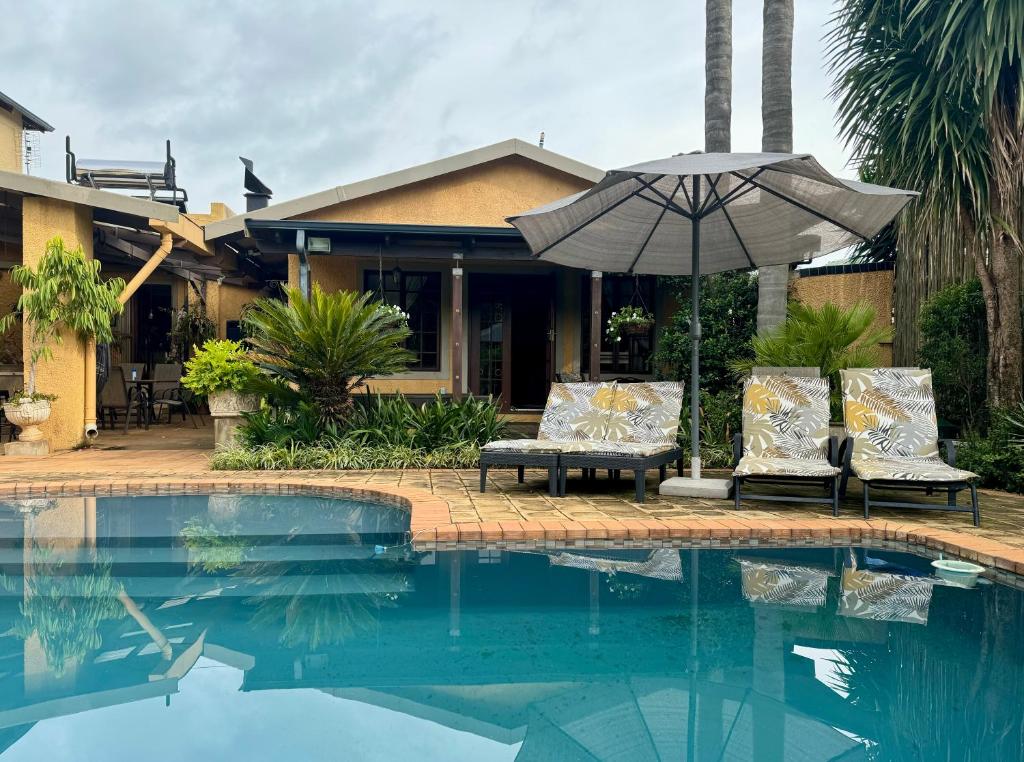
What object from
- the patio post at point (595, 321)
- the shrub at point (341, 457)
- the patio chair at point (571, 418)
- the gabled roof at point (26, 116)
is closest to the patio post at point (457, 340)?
the patio post at point (595, 321)

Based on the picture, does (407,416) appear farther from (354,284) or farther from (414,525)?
(354,284)

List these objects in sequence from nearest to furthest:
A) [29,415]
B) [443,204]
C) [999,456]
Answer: [999,456] → [29,415] → [443,204]

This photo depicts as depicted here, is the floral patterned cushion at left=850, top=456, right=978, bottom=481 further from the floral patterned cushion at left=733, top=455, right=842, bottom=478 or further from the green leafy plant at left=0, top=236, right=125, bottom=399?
the green leafy plant at left=0, top=236, right=125, bottom=399

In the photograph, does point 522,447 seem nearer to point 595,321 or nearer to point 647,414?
point 647,414

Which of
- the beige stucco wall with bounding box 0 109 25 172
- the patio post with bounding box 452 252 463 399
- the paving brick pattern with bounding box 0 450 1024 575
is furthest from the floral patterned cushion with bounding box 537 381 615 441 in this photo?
the beige stucco wall with bounding box 0 109 25 172

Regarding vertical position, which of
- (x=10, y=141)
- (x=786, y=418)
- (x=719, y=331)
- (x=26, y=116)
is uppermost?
(x=26, y=116)

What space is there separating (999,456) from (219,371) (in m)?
8.36

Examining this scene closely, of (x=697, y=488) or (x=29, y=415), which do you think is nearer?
(x=697, y=488)

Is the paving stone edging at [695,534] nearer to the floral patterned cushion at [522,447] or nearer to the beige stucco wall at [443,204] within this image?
the floral patterned cushion at [522,447]

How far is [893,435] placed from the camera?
6.36 meters

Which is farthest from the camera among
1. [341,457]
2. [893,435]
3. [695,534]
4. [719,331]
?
[719,331]

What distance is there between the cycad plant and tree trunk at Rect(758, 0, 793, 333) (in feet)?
14.6

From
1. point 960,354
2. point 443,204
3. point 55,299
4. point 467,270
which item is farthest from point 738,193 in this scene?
point 55,299

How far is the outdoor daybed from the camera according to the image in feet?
21.3
